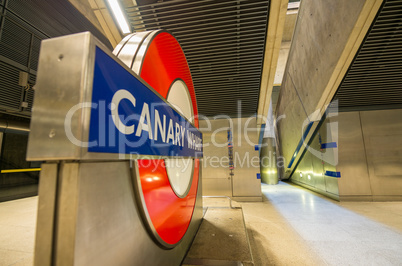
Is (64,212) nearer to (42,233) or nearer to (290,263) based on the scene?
(42,233)

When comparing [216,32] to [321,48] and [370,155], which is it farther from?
[370,155]

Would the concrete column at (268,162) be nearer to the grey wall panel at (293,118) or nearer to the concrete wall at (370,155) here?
the grey wall panel at (293,118)

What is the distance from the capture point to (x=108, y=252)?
60 cm

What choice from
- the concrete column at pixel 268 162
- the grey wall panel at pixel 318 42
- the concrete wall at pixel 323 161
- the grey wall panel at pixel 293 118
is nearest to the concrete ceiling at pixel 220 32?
the grey wall panel at pixel 318 42

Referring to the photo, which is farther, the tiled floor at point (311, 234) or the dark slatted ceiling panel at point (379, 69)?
the dark slatted ceiling panel at point (379, 69)

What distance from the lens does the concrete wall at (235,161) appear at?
5.35 m

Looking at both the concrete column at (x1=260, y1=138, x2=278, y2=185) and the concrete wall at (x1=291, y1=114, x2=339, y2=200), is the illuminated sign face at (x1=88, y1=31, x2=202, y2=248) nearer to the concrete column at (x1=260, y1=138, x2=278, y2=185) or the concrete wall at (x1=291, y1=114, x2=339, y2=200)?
the concrete wall at (x1=291, y1=114, x2=339, y2=200)

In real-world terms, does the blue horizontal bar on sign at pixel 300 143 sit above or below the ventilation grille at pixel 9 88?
below

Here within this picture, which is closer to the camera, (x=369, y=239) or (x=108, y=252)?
(x=108, y=252)

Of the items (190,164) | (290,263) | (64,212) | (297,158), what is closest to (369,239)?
(290,263)

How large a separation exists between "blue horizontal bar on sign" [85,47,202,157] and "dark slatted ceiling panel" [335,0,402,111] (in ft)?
11.9

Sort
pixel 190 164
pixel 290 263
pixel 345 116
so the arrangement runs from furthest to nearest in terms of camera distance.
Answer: pixel 345 116 → pixel 290 263 → pixel 190 164

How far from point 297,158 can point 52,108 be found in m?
7.71

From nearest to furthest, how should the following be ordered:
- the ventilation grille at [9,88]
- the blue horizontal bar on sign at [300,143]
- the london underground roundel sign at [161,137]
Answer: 1. the london underground roundel sign at [161,137]
2. the ventilation grille at [9,88]
3. the blue horizontal bar on sign at [300,143]
